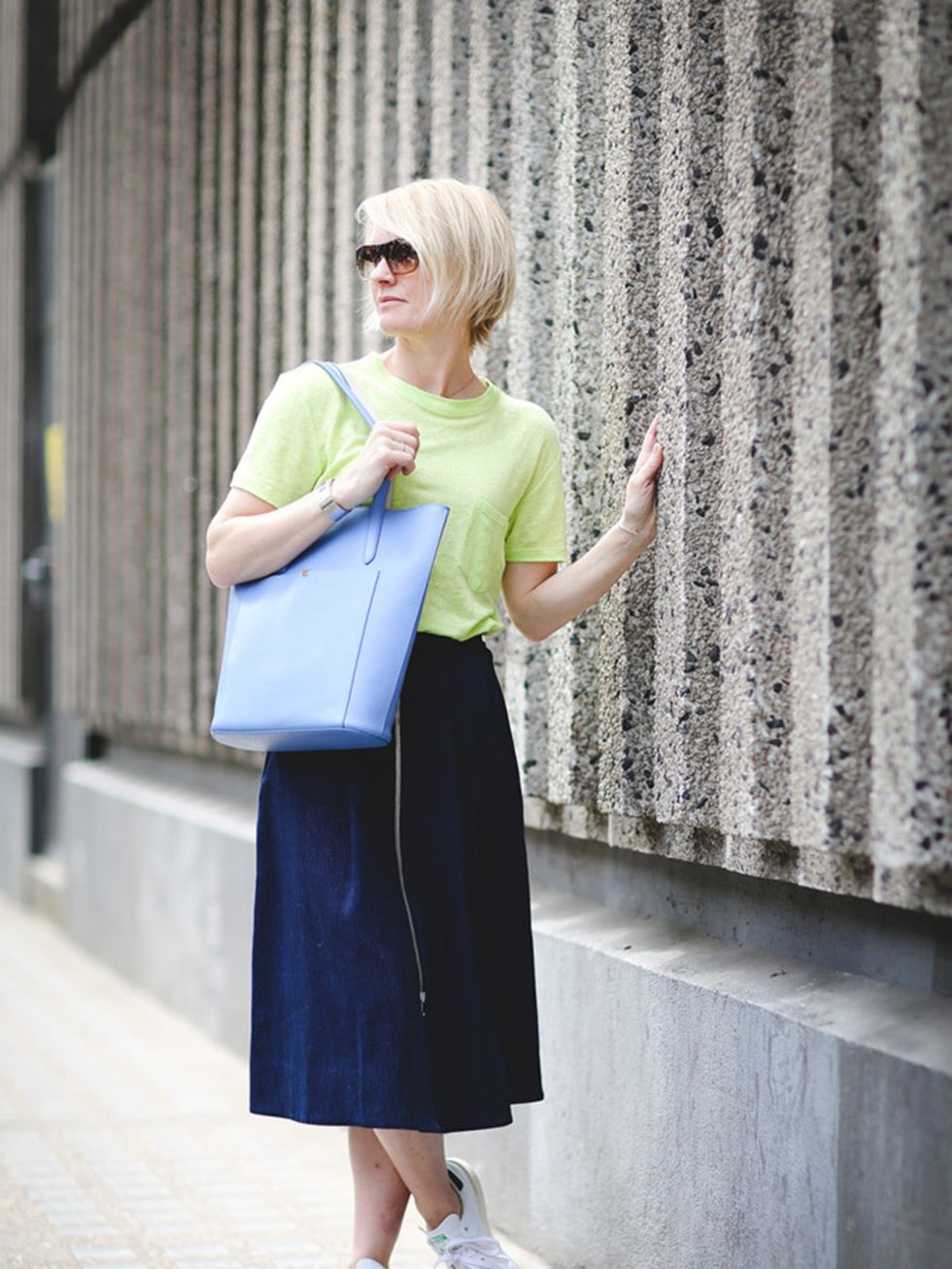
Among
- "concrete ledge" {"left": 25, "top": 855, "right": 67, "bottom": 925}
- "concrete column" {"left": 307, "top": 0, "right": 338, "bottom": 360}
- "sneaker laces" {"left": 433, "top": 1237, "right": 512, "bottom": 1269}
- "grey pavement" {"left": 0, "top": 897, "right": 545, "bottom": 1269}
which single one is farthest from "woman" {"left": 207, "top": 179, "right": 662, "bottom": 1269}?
"concrete ledge" {"left": 25, "top": 855, "right": 67, "bottom": 925}

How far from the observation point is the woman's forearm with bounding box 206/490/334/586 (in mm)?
3047

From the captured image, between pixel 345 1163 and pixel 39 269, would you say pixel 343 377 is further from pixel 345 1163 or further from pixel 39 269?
pixel 39 269

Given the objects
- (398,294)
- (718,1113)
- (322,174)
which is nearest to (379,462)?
(398,294)

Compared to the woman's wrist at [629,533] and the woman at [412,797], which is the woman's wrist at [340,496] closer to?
the woman at [412,797]

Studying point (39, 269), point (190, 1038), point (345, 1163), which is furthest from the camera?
point (39, 269)

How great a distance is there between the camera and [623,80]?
3.63m

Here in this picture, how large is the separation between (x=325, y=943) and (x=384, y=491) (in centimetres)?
75

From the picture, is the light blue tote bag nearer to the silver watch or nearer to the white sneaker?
the silver watch

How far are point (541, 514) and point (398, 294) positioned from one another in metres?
0.46

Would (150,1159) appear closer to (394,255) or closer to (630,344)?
(630,344)

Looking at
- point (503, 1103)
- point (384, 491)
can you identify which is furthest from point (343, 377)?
point (503, 1103)

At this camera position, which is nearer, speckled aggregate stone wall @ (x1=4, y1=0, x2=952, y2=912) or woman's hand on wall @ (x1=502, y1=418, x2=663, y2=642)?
speckled aggregate stone wall @ (x1=4, y1=0, x2=952, y2=912)

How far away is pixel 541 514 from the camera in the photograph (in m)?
3.34

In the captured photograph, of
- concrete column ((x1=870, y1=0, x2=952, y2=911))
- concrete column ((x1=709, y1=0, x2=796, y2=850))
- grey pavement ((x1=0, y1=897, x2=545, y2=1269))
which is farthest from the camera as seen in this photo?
grey pavement ((x1=0, y1=897, x2=545, y2=1269))
